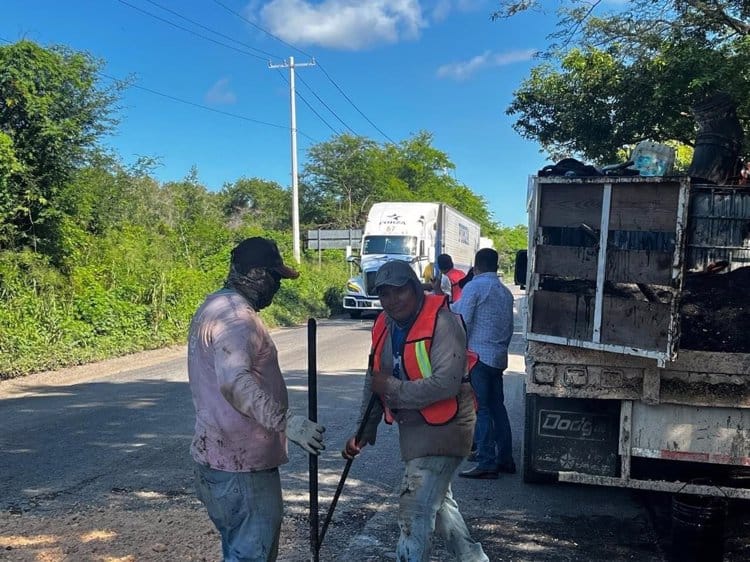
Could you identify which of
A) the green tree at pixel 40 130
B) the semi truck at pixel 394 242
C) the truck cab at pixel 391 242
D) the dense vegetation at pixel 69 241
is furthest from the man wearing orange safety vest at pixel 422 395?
the truck cab at pixel 391 242

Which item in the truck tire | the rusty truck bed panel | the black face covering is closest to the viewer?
the black face covering

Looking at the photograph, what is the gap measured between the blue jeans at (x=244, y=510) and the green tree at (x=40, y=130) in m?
11.7

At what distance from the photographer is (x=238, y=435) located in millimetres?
2844

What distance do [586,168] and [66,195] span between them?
40.6 ft

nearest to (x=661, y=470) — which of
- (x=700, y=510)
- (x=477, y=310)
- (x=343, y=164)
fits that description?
(x=700, y=510)

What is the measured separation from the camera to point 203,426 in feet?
9.52

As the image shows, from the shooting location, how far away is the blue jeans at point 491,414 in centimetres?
587

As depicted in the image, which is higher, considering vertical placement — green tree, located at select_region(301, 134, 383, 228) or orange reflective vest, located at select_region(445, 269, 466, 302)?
green tree, located at select_region(301, 134, 383, 228)

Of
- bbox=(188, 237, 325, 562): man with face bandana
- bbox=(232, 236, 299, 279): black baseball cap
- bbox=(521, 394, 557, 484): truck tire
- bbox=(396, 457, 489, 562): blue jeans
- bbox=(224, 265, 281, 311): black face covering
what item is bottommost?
bbox=(521, 394, 557, 484): truck tire

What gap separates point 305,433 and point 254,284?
2.25 ft

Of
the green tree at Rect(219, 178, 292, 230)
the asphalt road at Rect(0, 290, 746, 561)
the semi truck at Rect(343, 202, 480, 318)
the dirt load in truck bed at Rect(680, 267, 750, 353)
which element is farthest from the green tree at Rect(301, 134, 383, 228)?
the dirt load in truck bed at Rect(680, 267, 750, 353)

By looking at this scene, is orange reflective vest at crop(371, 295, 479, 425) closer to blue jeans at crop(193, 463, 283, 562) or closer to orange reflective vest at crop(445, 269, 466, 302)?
blue jeans at crop(193, 463, 283, 562)

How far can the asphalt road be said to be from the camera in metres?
4.41

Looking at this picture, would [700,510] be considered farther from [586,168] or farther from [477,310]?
[477,310]
